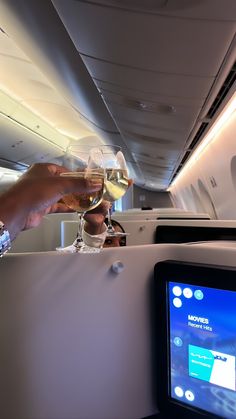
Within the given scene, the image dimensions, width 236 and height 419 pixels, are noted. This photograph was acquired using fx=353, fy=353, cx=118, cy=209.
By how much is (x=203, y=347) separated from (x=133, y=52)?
60.2 inches

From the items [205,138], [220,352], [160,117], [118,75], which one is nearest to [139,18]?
[118,75]

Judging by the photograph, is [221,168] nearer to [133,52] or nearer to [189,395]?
[133,52]

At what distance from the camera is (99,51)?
6.06ft

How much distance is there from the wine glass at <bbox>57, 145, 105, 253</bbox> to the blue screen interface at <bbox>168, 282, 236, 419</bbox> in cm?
23

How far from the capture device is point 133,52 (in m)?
1.79

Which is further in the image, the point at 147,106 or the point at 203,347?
the point at 147,106

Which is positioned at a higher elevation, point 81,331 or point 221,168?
point 221,168

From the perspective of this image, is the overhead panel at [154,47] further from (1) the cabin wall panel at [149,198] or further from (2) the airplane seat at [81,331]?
(1) the cabin wall panel at [149,198]

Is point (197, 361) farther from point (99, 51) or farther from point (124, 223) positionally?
point (124, 223)

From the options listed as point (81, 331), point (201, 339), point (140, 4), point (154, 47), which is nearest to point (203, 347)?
point (201, 339)

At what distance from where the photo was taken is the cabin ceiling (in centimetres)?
138

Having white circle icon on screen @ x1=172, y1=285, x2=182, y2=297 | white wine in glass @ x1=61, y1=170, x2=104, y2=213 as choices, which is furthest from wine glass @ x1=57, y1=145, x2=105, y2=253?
white circle icon on screen @ x1=172, y1=285, x2=182, y2=297

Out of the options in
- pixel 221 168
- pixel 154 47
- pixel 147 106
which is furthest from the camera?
pixel 221 168

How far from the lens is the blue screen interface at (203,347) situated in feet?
2.20
